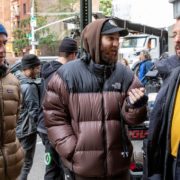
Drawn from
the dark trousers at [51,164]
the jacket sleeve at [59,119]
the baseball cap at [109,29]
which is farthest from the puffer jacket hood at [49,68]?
the baseball cap at [109,29]

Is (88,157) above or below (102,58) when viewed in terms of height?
below

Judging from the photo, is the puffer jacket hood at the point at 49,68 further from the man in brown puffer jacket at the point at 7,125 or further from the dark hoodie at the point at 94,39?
the dark hoodie at the point at 94,39

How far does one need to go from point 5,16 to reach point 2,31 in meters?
70.9

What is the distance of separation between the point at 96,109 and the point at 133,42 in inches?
990

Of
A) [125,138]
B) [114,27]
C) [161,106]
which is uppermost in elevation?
[114,27]

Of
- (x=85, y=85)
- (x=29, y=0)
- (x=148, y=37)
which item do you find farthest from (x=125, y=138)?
(x=29, y=0)

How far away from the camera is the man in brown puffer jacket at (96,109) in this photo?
3584mm

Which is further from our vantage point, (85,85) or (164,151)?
(85,85)

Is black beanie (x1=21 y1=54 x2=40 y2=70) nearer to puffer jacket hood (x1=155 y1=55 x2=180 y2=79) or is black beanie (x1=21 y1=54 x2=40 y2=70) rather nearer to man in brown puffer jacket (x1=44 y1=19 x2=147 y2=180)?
man in brown puffer jacket (x1=44 y1=19 x2=147 y2=180)

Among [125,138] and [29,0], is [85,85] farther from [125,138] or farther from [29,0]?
[29,0]

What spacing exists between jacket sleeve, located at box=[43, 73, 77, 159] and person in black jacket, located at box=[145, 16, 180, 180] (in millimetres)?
691

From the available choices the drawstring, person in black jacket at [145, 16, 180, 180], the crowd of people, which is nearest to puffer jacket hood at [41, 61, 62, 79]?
the crowd of people

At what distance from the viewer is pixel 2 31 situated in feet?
12.8

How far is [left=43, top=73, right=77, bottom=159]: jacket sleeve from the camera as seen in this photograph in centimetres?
368
